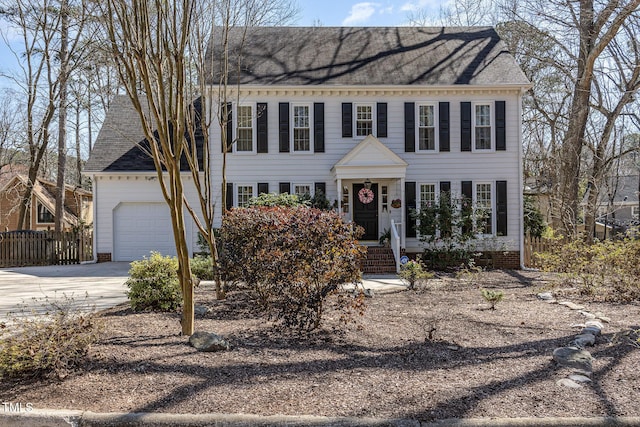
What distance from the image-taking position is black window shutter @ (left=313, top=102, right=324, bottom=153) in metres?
16.2

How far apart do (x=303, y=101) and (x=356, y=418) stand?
1382 centimetres

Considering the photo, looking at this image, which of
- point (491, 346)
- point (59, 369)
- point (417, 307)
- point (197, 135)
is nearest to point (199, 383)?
point (59, 369)

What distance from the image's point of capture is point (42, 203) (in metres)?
27.5

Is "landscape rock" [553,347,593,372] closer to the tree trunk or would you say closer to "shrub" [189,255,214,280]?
"shrub" [189,255,214,280]

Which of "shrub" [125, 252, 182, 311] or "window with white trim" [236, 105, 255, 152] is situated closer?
"shrub" [125, 252, 182, 311]

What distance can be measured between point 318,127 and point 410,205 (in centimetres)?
404

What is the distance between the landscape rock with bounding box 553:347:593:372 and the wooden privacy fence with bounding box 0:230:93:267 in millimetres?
16570

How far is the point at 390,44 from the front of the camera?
18.3 metres

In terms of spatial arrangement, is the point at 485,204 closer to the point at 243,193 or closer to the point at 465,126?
the point at 465,126

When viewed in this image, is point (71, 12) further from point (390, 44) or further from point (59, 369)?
point (59, 369)

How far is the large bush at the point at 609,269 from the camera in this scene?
825 centimetres

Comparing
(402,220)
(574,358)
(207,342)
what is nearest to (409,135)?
(402,220)

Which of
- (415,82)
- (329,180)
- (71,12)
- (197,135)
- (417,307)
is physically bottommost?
(417,307)

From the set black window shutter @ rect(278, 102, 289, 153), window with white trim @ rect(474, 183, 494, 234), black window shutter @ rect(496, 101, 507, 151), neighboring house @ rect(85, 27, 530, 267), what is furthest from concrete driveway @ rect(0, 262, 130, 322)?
black window shutter @ rect(496, 101, 507, 151)
